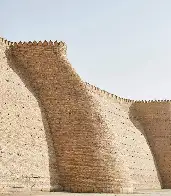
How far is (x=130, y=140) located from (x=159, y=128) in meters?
4.44

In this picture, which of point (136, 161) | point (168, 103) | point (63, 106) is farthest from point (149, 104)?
point (63, 106)

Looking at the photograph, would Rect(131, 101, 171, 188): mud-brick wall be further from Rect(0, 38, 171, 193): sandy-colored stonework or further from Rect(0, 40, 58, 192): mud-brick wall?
Rect(0, 40, 58, 192): mud-brick wall

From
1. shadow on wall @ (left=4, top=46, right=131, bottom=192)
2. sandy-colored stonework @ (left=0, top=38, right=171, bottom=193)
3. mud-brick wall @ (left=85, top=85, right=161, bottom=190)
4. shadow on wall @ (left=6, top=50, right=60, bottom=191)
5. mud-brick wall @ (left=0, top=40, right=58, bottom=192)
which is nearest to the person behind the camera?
mud-brick wall @ (left=0, top=40, right=58, bottom=192)

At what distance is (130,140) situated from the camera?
3112 cm

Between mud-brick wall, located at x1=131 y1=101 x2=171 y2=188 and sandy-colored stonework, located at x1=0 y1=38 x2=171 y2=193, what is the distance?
11.7m

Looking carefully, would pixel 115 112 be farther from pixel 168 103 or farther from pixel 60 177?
pixel 60 177

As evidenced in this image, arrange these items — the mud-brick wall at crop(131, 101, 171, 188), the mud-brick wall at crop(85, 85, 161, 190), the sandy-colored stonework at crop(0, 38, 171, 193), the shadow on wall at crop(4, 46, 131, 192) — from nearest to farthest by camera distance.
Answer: the sandy-colored stonework at crop(0, 38, 171, 193), the shadow on wall at crop(4, 46, 131, 192), the mud-brick wall at crop(85, 85, 161, 190), the mud-brick wall at crop(131, 101, 171, 188)

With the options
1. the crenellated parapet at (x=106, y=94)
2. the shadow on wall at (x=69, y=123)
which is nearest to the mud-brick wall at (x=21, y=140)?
the shadow on wall at (x=69, y=123)

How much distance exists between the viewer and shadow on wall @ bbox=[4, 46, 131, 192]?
66.2ft

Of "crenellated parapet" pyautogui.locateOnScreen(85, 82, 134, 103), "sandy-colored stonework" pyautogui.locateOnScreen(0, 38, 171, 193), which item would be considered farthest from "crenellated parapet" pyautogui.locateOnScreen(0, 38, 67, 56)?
"crenellated parapet" pyautogui.locateOnScreen(85, 82, 134, 103)

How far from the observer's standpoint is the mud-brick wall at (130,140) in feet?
94.6

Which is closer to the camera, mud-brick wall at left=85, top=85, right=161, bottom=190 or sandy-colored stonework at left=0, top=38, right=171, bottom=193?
sandy-colored stonework at left=0, top=38, right=171, bottom=193

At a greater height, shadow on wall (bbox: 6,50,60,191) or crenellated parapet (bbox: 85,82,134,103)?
crenellated parapet (bbox: 85,82,134,103)

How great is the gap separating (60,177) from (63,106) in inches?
137
